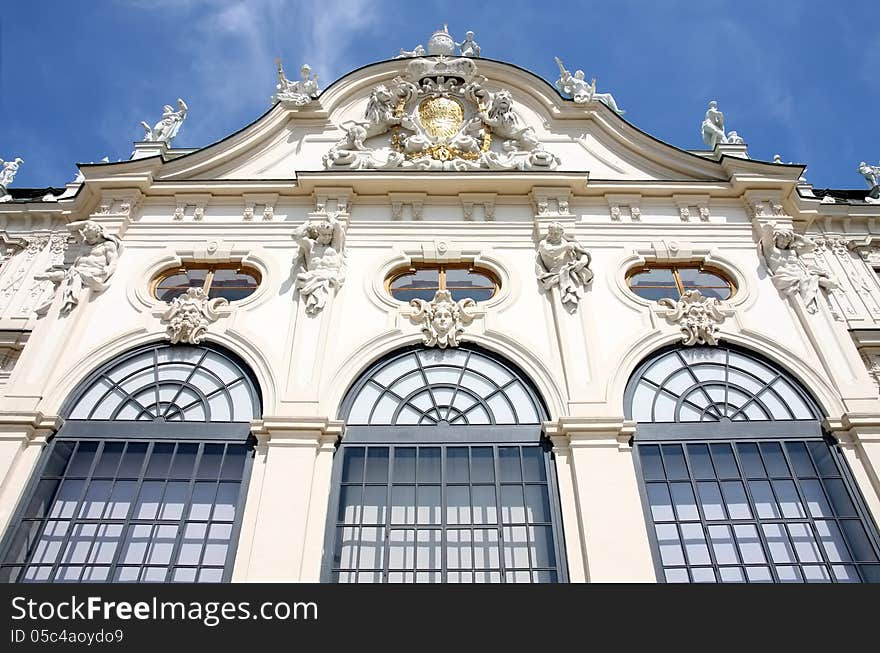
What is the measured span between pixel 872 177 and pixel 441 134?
34.7 ft

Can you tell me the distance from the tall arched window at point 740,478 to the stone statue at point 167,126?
12.3 meters

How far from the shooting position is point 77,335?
1127 cm

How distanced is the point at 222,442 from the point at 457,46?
1195cm

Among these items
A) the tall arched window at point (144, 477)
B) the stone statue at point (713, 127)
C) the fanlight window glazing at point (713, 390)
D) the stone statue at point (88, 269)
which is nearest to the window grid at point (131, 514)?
the tall arched window at point (144, 477)

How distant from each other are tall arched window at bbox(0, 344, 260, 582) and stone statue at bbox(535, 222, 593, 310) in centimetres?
564

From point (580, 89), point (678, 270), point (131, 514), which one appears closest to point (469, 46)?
point (580, 89)

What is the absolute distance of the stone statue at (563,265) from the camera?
11758 mm

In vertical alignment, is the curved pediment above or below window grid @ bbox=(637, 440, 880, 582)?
above

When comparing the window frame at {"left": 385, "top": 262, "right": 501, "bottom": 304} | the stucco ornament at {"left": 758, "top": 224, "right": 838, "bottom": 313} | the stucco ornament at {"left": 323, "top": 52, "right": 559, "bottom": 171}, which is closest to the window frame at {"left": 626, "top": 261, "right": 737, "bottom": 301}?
the stucco ornament at {"left": 758, "top": 224, "right": 838, "bottom": 313}

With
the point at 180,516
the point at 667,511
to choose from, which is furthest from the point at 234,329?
the point at 667,511

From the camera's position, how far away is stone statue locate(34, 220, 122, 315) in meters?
11.6

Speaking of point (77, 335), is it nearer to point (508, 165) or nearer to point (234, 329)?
point (234, 329)

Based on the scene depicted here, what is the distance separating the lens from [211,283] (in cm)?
1248

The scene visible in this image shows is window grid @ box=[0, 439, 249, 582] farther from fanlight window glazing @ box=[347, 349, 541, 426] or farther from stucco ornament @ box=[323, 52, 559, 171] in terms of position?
stucco ornament @ box=[323, 52, 559, 171]
